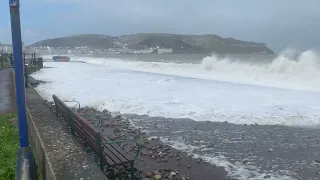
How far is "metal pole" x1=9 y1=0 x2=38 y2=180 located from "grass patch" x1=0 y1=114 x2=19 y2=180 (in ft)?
3.75

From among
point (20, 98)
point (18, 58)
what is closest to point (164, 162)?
point (20, 98)

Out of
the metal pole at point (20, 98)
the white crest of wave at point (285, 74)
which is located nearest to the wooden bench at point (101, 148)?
the metal pole at point (20, 98)

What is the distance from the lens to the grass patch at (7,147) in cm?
555

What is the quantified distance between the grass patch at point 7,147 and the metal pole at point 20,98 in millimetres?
1144

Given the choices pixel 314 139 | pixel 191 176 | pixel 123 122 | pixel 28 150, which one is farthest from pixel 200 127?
pixel 28 150

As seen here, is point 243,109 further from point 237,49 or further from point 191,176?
point 237,49

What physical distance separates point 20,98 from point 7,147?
2828 mm

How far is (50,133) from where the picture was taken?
19.3 feet

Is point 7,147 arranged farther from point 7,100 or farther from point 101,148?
point 7,100

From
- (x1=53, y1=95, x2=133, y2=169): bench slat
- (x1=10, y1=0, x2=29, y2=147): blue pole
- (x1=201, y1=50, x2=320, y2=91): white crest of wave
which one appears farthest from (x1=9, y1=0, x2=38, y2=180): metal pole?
(x1=201, y1=50, x2=320, y2=91): white crest of wave

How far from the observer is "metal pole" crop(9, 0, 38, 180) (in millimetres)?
4266

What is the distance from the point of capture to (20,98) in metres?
4.48

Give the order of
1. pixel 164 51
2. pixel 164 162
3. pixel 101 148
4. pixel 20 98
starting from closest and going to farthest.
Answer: pixel 20 98
pixel 101 148
pixel 164 162
pixel 164 51

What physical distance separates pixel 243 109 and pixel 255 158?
18.8 feet
